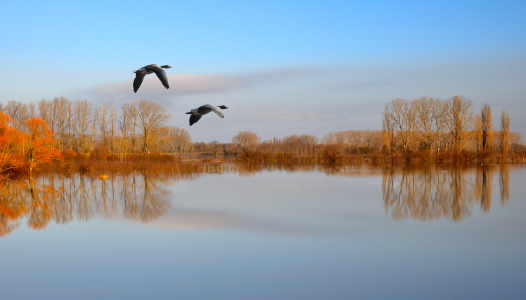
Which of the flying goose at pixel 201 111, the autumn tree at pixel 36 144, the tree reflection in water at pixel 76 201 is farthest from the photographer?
the autumn tree at pixel 36 144

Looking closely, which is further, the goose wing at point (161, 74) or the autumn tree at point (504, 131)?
the autumn tree at point (504, 131)

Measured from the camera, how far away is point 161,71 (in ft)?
19.8

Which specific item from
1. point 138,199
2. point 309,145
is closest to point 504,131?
point 309,145

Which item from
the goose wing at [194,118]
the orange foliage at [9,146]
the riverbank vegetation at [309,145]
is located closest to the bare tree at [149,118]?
the riverbank vegetation at [309,145]

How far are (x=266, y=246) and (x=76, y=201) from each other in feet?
30.7

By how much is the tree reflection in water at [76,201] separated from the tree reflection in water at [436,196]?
727cm

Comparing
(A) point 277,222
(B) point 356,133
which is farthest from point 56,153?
(B) point 356,133

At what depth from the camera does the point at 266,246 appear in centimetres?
796

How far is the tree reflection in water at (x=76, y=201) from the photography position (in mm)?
11591

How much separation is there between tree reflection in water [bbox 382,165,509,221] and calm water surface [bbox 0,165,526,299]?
0.23 ft

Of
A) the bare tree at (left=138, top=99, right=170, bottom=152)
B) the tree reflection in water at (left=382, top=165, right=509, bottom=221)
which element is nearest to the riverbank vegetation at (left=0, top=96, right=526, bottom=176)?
the bare tree at (left=138, top=99, right=170, bottom=152)

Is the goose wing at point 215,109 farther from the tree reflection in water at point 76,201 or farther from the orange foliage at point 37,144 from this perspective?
the orange foliage at point 37,144

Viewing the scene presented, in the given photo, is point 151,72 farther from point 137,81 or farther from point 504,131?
point 504,131

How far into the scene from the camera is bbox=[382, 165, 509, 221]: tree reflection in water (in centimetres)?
1141
